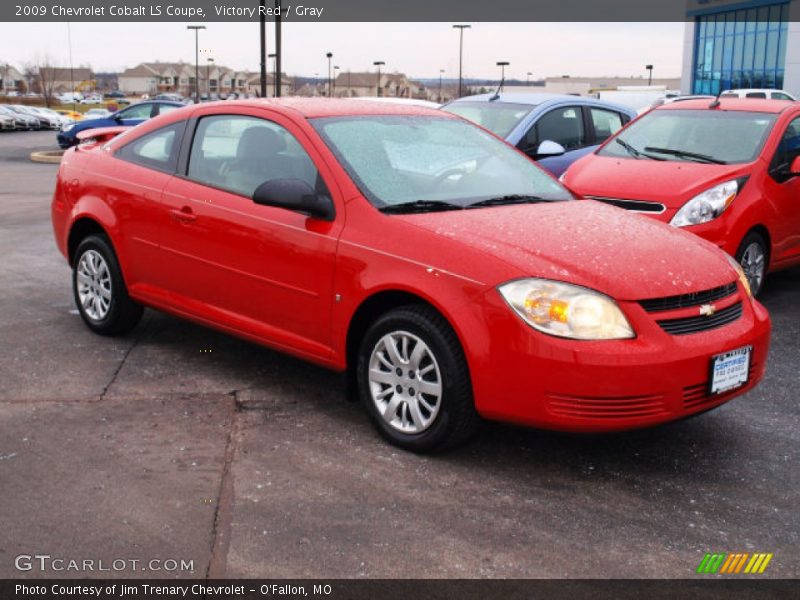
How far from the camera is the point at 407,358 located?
14.3 feet

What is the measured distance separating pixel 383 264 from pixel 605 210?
1.39 meters

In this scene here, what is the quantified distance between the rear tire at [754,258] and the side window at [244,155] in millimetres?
3724

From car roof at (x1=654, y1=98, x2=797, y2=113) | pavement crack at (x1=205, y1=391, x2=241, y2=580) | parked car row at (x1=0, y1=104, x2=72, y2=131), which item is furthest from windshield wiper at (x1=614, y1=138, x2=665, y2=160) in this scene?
parked car row at (x1=0, y1=104, x2=72, y2=131)

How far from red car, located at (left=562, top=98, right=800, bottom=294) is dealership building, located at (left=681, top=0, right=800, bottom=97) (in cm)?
4369

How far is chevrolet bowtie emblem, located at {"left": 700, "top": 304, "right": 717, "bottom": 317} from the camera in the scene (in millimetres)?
4223

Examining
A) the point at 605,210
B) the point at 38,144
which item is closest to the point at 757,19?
the point at 38,144

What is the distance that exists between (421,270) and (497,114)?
21.3 ft

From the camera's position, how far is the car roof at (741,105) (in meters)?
8.26

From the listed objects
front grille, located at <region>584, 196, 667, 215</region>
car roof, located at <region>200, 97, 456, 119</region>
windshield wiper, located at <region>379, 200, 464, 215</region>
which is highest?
car roof, located at <region>200, 97, 456, 119</region>

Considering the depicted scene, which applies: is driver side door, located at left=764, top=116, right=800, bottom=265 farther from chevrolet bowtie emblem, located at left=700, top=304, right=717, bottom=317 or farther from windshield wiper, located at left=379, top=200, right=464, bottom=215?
windshield wiper, located at left=379, top=200, right=464, bottom=215

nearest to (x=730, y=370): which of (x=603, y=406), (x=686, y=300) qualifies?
(x=686, y=300)

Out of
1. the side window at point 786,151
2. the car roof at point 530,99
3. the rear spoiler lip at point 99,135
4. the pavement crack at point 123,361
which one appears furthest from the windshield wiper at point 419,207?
the car roof at point 530,99

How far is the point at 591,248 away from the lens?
4320mm

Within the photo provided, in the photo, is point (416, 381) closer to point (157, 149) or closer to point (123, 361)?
point (123, 361)
